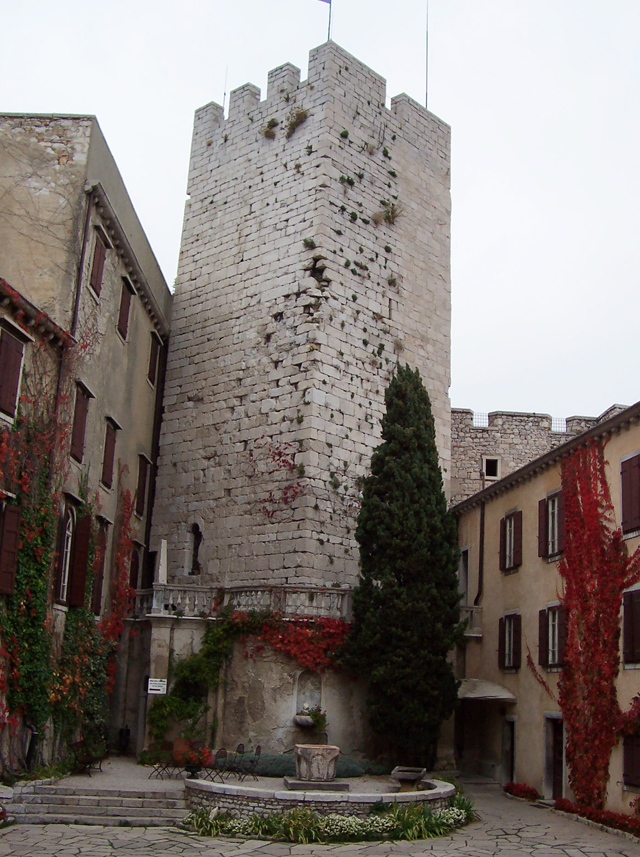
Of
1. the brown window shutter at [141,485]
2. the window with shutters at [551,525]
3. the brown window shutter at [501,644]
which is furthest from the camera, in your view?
the brown window shutter at [141,485]

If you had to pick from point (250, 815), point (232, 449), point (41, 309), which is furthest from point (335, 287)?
point (250, 815)

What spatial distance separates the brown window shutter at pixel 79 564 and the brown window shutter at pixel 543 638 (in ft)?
29.8

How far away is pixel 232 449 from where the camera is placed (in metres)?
22.2

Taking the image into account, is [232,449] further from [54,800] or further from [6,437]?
[54,800]

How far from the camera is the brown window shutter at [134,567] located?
21.7m

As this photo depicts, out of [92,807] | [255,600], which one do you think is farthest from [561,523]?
[92,807]

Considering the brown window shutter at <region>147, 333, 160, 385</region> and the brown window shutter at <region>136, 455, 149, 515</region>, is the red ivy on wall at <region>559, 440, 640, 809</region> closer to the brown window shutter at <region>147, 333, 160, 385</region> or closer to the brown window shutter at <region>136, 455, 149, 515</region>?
the brown window shutter at <region>136, 455, 149, 515</region>

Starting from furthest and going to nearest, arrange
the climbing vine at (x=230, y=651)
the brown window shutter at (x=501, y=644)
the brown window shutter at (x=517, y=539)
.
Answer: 1. the brown window shutter at (x=501, y=644)
2. the brown window shutter at (x=517, y=539)
3. the climbing vine at (x=230, y=651)

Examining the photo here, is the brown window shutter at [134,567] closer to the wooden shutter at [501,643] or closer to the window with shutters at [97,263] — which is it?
the window with shutters at [97,263]

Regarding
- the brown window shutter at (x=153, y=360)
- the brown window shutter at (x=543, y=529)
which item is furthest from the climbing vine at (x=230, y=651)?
the brown window shutter at (x=153, y=360)

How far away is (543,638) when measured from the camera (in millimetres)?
18297

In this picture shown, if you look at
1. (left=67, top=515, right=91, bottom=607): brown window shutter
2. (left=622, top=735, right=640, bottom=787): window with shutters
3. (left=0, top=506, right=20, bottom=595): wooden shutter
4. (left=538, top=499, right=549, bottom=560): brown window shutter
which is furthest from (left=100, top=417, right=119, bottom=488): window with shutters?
(left=622, top=735, right=640, bottom=787): window with shutters

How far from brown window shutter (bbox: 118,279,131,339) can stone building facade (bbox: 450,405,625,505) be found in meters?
13.0

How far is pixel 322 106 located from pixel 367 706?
14683mm
